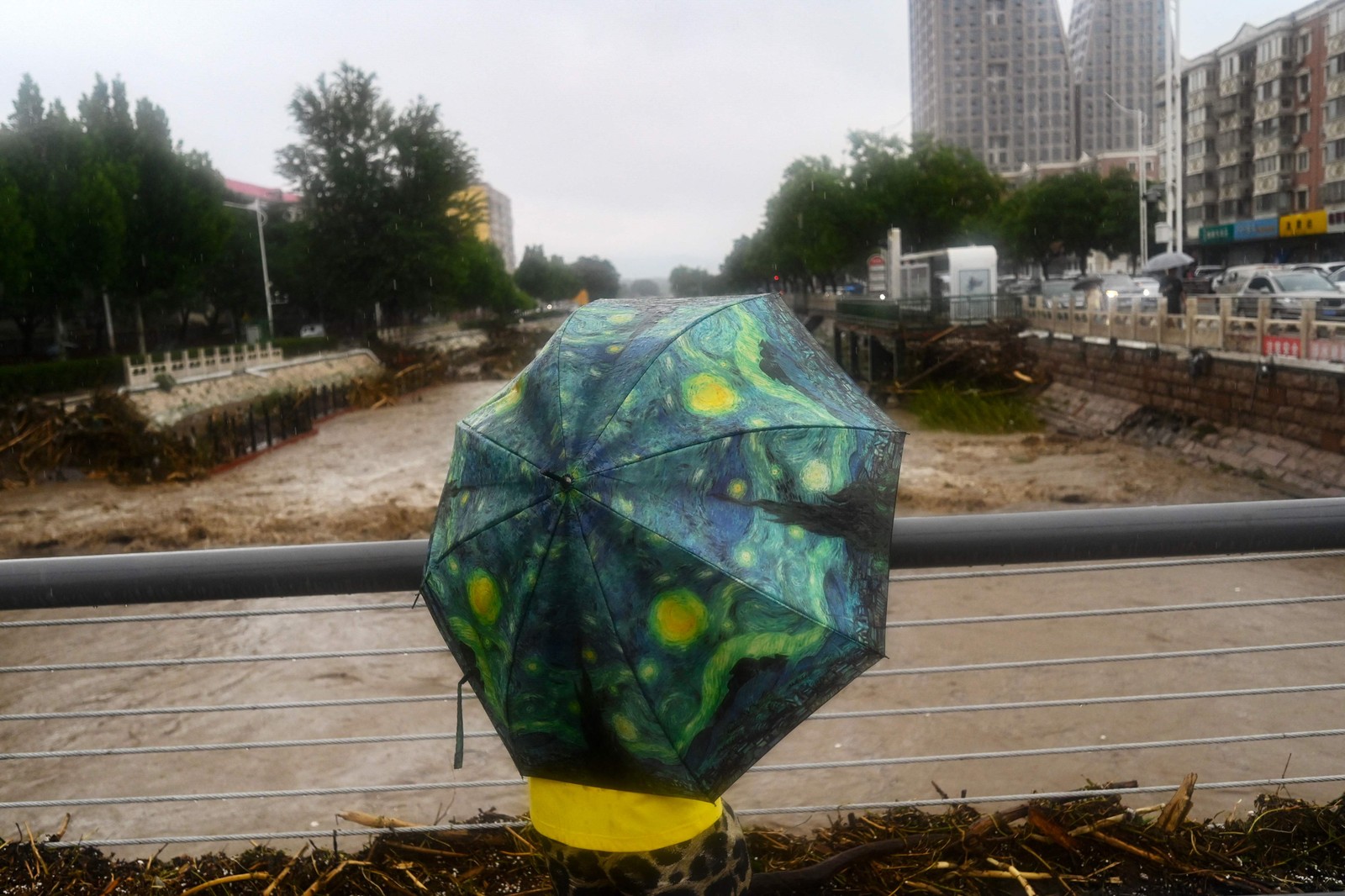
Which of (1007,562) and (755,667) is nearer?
(755,667)

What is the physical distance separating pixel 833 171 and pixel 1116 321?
3691 cm

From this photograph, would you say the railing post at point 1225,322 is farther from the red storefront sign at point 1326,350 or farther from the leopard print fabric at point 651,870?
the leopard print fabric at point 651,870

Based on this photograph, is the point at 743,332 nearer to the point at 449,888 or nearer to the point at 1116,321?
the point at 449,888

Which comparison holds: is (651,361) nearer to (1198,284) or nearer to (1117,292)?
(1117,292)

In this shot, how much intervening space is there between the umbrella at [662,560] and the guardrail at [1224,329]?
17.9m

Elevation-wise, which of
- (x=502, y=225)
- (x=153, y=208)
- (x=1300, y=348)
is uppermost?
(x=502, y=225)

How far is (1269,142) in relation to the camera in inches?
1811

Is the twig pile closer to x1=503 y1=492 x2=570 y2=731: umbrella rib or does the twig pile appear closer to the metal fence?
the metal fence

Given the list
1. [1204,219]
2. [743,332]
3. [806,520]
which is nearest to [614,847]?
[806,520]

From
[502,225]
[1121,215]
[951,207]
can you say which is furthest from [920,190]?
[502,225]

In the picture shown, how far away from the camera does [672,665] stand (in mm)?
1407

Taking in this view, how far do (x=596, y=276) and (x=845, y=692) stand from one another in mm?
174135

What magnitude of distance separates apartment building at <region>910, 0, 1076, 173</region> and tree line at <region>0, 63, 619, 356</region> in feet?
155

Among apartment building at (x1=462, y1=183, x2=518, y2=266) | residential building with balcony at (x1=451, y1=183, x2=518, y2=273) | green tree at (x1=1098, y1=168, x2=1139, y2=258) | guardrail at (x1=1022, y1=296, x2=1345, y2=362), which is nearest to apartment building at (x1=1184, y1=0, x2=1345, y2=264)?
green tree at (x1=1098, y1=168, x2=1139, y2=258)
